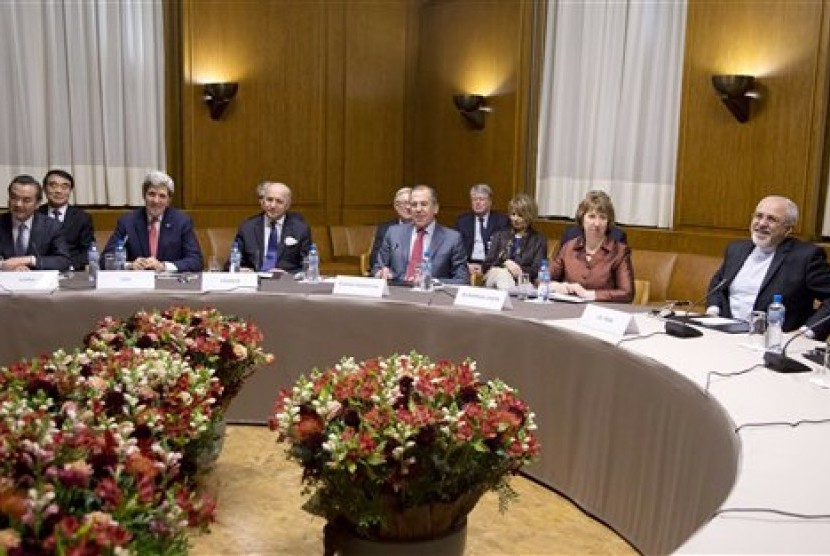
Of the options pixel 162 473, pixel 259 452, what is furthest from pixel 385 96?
pixel 162 473

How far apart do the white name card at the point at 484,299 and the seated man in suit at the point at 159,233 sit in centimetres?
182

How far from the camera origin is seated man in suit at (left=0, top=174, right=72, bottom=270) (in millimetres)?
4586

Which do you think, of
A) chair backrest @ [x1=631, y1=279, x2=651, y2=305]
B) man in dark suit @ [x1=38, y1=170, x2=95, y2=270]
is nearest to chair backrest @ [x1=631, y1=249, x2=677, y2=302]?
chair backrest @ [x1=631, y1=279, x2=651, y2=305]

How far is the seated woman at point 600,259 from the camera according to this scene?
434cm

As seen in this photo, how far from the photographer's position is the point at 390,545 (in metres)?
2.12

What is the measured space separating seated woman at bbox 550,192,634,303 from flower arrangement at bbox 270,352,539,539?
7.05ft

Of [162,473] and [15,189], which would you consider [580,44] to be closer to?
[15,189]

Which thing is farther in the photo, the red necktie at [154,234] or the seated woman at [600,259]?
the red necktie at [154,234]

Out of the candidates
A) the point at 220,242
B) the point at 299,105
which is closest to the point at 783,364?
the point at 220,242

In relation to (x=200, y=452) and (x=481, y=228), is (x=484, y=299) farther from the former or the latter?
(x=481, y=228)

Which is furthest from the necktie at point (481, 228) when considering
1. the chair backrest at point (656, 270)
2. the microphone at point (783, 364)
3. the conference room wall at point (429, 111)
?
the microphone at point (783, 364)

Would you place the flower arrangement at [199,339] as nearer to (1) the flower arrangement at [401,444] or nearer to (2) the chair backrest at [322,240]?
(1) the flower arrangement at [401,444]

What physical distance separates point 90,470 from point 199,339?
5.80 ft

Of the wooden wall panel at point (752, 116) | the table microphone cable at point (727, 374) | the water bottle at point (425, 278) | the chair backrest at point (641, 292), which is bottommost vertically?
the chair backrest at point (641, 292)
